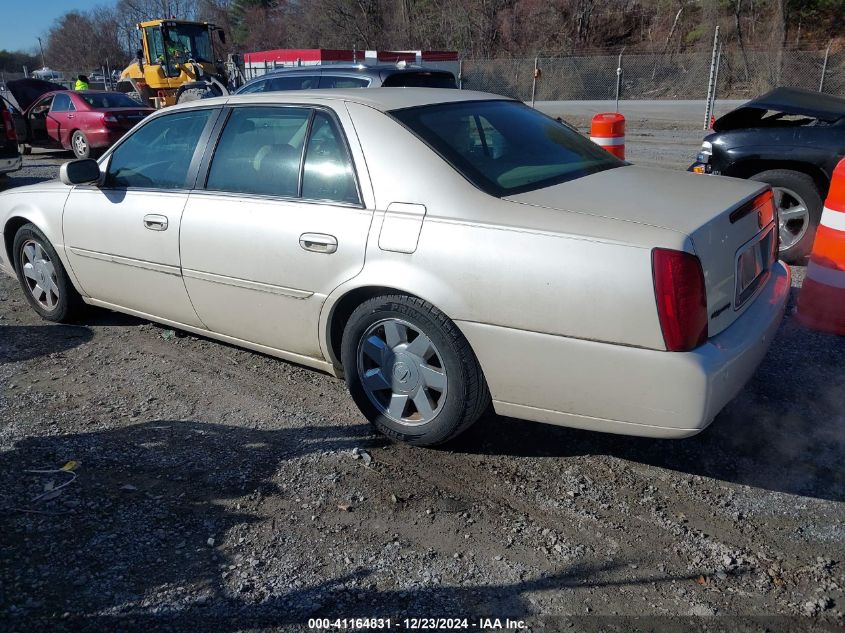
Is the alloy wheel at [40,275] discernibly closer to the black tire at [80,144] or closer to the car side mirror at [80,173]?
the car side mirror at [80,173]

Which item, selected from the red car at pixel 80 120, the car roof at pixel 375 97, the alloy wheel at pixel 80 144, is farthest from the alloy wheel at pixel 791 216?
the alloy wheel at pixel 80 144

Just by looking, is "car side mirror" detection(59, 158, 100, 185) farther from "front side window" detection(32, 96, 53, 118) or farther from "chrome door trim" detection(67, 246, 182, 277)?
"front side window" detection(32, 96, 53, 118)

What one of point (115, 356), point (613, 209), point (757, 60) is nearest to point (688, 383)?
point (613, 209)

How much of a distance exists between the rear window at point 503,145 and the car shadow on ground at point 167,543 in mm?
1453

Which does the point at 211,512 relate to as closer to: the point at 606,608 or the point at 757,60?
the point at 606,608

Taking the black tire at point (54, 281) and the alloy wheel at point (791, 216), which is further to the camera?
the alloy wheel at point (791, 216)

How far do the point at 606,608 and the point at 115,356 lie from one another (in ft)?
12.0

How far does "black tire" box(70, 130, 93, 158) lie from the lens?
588 inches

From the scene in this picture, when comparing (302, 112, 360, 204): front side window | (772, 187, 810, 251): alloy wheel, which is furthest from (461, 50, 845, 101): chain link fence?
(302, 112, 360, 204): front side window

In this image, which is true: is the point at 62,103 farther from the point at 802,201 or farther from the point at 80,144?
the point at 802,201

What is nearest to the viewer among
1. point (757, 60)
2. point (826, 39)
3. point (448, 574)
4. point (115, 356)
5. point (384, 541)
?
point (448, 574)

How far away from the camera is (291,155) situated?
385cm

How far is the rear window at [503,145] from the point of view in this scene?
340cm

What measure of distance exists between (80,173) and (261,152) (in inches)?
57.3
